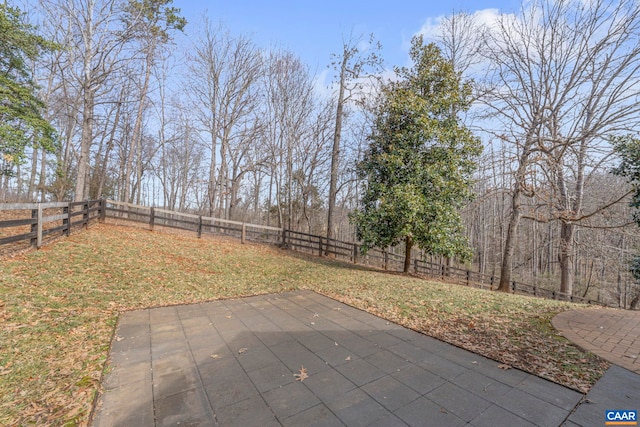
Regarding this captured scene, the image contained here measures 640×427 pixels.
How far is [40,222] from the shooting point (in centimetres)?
558

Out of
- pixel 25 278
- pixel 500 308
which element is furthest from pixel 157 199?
pixel 500 308

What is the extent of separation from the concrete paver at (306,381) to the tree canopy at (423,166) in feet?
15.9

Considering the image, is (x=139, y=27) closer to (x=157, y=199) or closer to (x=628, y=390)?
(x=628, y=390)

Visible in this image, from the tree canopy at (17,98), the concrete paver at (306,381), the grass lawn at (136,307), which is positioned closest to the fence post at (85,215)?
the grass lawn at (136,307)

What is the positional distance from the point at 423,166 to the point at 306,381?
756 cm

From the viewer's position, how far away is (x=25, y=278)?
4297 millimetres

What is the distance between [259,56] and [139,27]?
598cm

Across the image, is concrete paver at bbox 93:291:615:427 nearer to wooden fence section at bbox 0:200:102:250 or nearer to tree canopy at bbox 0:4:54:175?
wooden fence section at bbox 0:200:102:250

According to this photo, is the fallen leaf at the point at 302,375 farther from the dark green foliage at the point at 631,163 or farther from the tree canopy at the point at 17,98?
the tree canopy at the point at 17,98

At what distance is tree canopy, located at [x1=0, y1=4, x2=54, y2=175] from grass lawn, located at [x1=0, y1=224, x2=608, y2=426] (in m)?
3.00

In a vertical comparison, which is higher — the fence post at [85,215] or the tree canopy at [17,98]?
the tree canopy at [17,98]

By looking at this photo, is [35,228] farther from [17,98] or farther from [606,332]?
[606,332]

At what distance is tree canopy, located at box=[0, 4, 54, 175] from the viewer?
7.12 m

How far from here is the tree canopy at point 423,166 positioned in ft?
26.3
